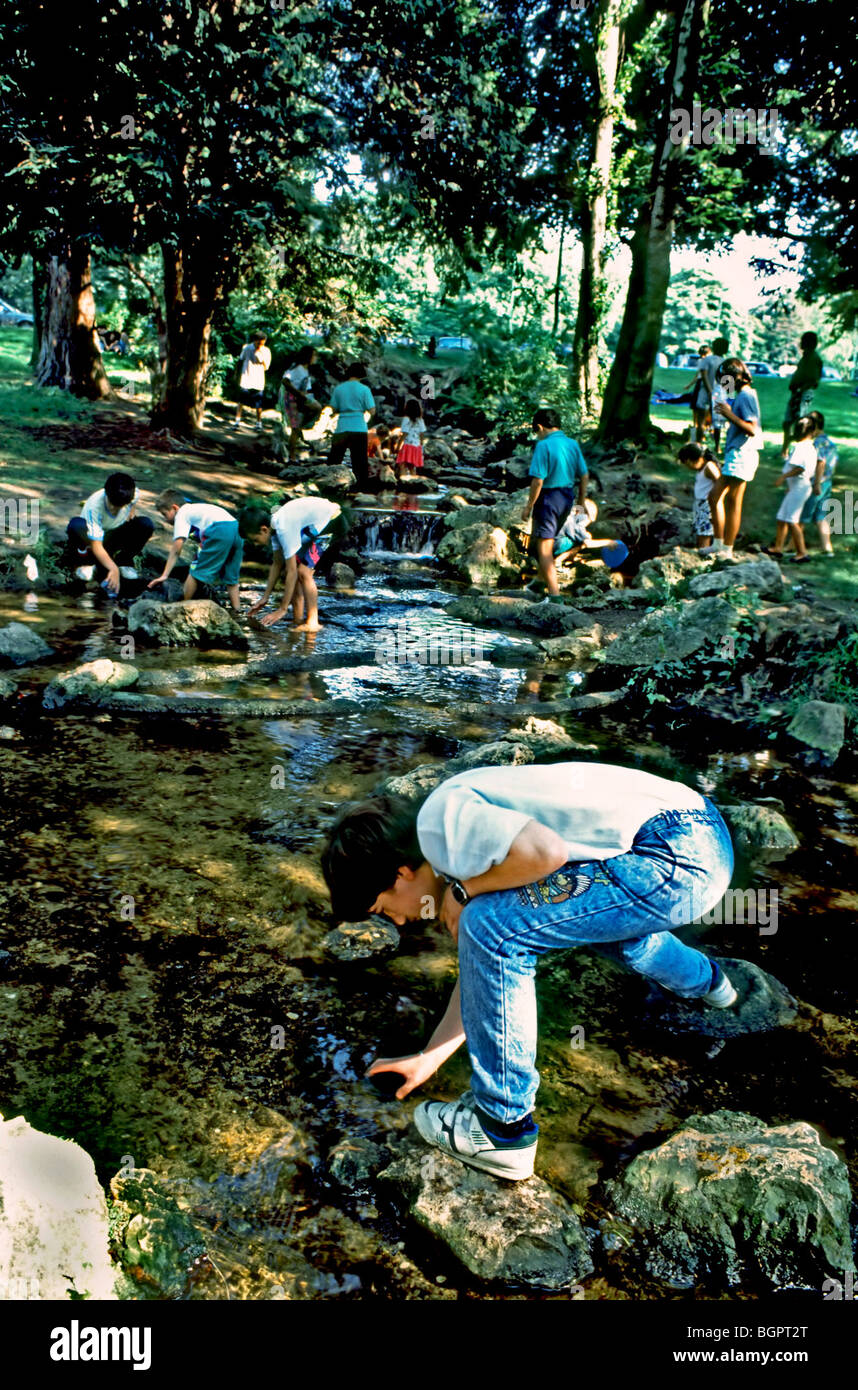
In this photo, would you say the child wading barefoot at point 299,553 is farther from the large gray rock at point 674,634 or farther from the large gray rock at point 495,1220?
the large gray rock at point 495,1220

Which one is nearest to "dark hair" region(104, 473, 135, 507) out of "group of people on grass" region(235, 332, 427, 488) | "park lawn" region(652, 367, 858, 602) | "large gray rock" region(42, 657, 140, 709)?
"large gray rock" region(42, 657, 140, 709)

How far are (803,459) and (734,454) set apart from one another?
0.64 meters

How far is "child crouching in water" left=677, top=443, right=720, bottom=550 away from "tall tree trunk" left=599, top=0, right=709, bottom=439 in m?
4.30

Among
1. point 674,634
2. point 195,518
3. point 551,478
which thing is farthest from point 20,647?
point 551,478

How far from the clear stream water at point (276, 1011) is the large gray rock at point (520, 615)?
3603 mm

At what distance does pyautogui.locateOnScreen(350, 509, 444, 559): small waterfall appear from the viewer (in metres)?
13.6

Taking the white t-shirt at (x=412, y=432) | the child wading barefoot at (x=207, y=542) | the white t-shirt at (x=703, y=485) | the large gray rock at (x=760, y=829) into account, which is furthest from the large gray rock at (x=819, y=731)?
the white t-shirt at (x=412, y=432)

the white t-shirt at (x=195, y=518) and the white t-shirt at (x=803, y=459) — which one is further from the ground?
the white t-shirt at (x=803, y=459)

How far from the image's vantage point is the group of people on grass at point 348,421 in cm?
1398

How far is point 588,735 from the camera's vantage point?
6.54 meters

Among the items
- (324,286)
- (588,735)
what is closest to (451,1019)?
(588,735)

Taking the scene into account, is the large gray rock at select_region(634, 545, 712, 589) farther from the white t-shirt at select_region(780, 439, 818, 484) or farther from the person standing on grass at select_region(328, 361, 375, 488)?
the person standing on grass at select_region(328, 361, 375, 488)

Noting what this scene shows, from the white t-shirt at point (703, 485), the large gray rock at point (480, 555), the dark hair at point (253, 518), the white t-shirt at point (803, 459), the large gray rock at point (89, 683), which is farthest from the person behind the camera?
the dark hair at point (253, 518)
